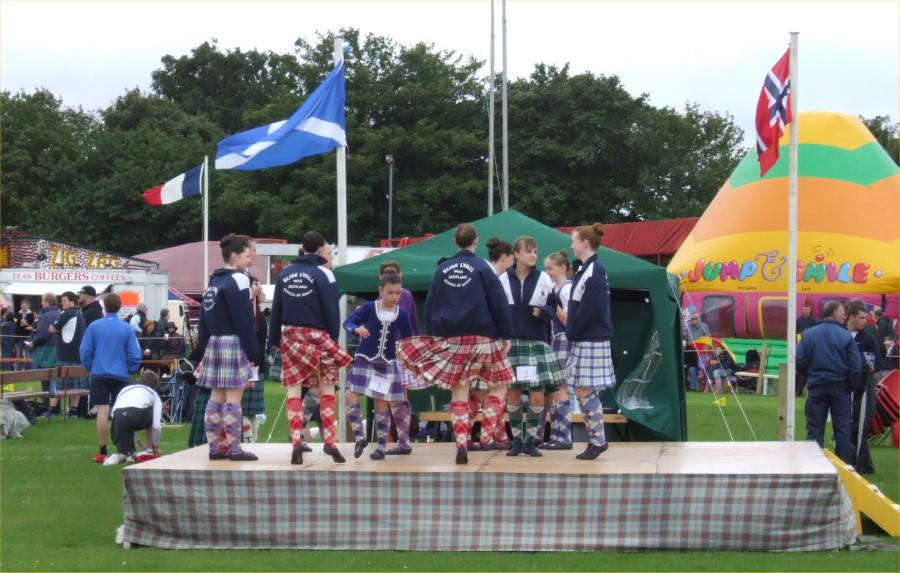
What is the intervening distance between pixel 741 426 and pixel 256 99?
55.0 m

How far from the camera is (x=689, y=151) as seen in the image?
56.4m

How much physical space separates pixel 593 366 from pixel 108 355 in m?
7.10

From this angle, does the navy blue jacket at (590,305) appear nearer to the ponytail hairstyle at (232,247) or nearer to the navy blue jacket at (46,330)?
the ponytail hairstyle at (232,247)

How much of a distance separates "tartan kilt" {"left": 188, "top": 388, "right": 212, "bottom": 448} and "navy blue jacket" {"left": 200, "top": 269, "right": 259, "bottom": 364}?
2712mm

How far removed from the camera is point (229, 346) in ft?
32.3

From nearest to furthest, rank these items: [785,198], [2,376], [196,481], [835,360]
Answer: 1. [196,481]
2. [835,360]
3. [2,376]
4. [785,198]

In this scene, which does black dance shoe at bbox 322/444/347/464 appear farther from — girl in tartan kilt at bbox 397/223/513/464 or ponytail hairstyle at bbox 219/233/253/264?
ponytail hairstyle at bbox 219/233/253/264

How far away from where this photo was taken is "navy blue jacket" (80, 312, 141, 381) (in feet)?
48.0

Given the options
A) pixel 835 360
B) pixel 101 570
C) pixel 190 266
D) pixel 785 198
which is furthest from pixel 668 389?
pixel 190 266

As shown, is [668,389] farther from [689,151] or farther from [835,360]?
[689,151]

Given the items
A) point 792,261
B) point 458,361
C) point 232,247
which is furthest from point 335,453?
point 792,261

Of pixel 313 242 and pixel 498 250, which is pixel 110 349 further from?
pixel 498 250

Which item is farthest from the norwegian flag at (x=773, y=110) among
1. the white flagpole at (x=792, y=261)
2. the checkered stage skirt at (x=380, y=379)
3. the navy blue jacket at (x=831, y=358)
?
the checkered stage skirt at (x=380, y=379)

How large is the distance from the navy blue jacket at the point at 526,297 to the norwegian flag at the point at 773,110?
12.5 feet
